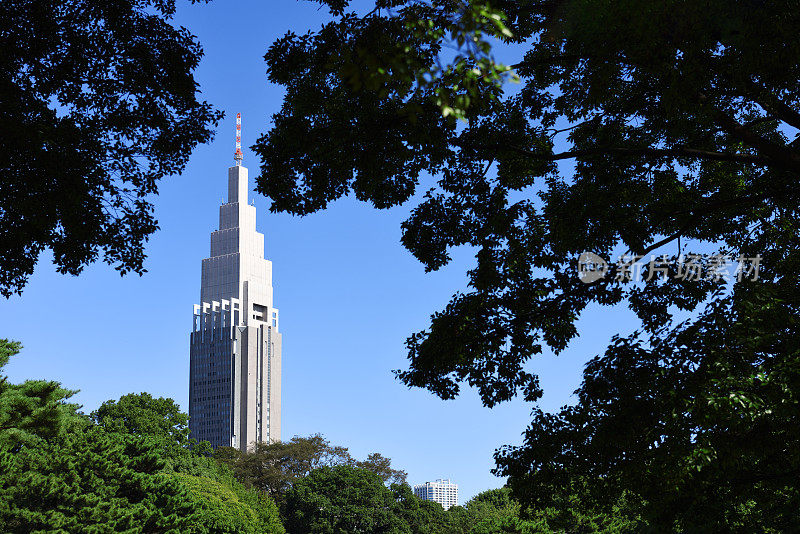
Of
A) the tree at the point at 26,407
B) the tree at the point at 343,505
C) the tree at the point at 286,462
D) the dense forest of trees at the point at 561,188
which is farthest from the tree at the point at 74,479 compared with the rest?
the tree at the point at 286,462

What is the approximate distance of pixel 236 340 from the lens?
129 meters

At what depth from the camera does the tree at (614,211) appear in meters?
7.91

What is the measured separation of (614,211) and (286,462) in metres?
63.8

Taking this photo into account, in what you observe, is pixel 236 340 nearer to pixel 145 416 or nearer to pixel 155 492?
pixel 145 416

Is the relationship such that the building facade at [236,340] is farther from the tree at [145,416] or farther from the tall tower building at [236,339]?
the tree at [145,416]

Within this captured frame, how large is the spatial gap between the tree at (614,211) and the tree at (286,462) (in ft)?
184

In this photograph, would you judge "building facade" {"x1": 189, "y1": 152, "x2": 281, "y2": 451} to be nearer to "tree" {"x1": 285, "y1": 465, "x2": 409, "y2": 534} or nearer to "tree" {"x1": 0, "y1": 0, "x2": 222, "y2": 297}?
"tree" {"x1": 285, "y1": 465, "x2": 409, "y2": 534}

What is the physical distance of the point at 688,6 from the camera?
7660mm

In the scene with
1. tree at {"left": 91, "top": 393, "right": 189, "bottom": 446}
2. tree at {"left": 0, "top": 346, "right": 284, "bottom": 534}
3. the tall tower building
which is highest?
the tall tower building

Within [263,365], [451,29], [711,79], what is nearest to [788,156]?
[711,79]

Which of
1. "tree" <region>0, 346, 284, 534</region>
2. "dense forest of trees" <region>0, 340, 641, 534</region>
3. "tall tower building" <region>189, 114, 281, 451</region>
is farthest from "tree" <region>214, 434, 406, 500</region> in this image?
"tall tower building" <region>189, 114, 281, 451</region>

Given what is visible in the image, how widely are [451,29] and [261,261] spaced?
135 metres

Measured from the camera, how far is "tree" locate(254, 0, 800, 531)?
25.9ft

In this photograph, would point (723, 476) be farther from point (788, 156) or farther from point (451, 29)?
point (451, 29)
